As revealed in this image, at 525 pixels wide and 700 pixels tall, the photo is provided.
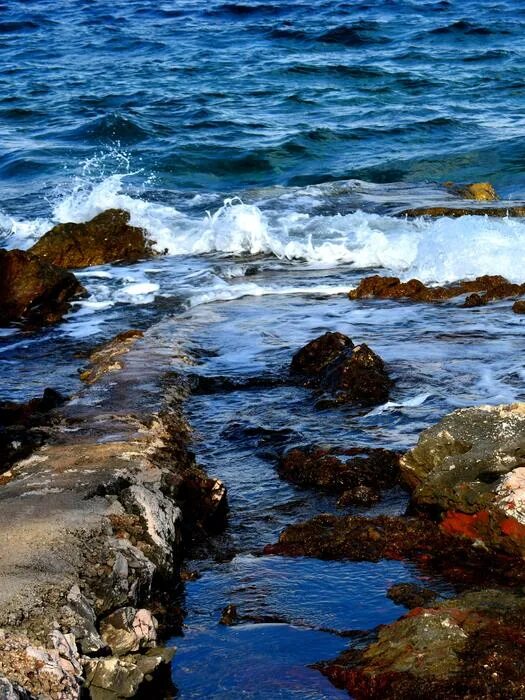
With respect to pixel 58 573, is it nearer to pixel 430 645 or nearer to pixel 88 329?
pixel 430 645

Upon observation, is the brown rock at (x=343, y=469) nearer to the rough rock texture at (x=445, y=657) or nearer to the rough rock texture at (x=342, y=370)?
the rough rock texture at (x=342, y=370)

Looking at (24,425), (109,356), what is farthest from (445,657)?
(109,356)

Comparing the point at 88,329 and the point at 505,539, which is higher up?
Result: the point at 505,539

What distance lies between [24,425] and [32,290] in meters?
3.86

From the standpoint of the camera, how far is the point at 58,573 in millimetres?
→ 3688

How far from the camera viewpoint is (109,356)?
7.22 metres

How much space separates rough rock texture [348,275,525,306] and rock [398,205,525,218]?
129 inches

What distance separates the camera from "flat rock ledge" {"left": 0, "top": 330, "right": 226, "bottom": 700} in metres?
3.28

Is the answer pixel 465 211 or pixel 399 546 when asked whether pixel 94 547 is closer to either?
pixel 399 546

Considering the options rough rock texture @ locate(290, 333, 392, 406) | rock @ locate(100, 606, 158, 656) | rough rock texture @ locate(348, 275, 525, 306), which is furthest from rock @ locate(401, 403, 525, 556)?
rough rock texture @ locate(348, 275, 525, 306)

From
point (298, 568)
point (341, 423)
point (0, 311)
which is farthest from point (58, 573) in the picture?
point (0, 311)

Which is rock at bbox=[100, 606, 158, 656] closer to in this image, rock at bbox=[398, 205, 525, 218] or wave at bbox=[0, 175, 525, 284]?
wave at bbox=[0, 175, 525, 284]

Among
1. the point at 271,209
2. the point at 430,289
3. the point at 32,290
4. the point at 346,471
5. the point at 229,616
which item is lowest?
the point at 271,209

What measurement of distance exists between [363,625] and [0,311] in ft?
20.3
